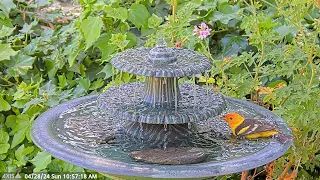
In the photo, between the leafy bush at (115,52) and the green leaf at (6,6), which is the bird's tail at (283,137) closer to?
the leafy bush at (115,52)

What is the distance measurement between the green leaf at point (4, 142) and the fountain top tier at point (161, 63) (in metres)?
1.36

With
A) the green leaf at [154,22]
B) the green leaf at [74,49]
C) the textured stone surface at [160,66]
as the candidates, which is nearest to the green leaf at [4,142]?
the green leaf at [74,49]

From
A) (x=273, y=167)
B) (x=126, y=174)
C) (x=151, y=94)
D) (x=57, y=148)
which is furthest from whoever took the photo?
(x=273, y=167)

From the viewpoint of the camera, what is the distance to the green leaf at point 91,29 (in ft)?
9.21

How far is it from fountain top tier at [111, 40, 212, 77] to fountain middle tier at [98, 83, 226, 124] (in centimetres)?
13

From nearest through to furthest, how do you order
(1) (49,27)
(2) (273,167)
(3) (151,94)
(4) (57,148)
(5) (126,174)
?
(5) (126,174) < (4) (57,148) < (3) (151,94) < (2) (273,167) < (1) (49,27)

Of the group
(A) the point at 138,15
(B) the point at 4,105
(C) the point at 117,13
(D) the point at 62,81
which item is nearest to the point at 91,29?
(C) the point at 117,13

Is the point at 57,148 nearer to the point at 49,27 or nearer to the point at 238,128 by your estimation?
the point at 238,128

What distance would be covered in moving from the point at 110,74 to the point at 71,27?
0.48 meters

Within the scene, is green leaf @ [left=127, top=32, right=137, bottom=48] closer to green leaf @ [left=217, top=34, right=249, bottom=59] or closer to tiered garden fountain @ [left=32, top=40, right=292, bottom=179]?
green leaf @ [left=217, top=34, right=249, bottom=59]

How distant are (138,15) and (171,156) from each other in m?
1.41

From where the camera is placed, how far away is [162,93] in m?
1.88

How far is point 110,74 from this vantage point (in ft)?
9.62

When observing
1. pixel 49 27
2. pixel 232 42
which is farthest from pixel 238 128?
pixel 49 27
